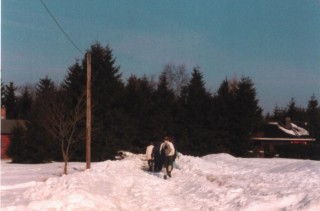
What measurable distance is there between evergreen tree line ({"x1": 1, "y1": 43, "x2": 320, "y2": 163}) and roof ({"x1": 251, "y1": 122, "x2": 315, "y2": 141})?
31.5ft

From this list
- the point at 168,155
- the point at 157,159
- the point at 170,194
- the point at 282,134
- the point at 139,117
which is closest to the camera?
the point at 170,194

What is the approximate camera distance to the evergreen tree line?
4119 cm

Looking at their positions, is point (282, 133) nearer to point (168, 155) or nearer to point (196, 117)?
point (196, 117)

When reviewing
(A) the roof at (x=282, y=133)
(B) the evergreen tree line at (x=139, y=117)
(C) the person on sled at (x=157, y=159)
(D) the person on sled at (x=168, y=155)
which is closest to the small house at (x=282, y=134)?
(A) the roof at (x=282, y=133)

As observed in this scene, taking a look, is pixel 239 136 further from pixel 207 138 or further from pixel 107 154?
pixel 107 154

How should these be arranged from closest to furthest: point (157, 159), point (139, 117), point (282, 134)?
point (157, 159)
point (139, 117)
point (282, 134)

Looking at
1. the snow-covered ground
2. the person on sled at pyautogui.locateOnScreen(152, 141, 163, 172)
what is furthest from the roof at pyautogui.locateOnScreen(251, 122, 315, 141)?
the snow-covered ground

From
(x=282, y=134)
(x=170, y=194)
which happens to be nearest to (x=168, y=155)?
(x=170, y=194)

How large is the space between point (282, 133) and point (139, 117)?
22.8 metres

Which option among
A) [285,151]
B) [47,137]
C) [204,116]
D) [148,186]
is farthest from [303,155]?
[148,186]

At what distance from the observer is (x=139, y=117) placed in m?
47.0

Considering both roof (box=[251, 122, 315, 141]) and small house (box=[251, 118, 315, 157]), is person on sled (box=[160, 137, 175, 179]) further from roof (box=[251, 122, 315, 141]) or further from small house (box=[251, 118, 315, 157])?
roof (box=[251, 122, 315, 141])

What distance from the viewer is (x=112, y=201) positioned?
1390 cm

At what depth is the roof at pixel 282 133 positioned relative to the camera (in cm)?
6116
